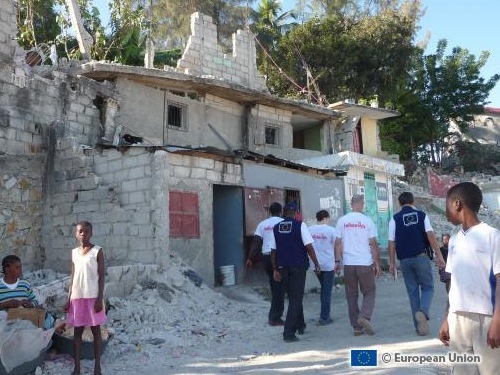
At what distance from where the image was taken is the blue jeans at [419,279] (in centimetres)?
618

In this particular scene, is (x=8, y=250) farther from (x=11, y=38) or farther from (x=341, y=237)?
(x=341, y=237)

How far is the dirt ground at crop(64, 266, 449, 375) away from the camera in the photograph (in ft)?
16.7

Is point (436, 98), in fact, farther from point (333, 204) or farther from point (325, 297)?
point (325, 297)

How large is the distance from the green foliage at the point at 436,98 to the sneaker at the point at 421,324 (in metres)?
24.8

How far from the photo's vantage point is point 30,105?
1002cm

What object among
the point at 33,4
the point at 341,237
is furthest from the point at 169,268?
the point at 33,4

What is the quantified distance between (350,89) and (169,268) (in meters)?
19.8

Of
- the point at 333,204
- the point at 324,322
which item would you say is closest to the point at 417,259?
the point at 324,322

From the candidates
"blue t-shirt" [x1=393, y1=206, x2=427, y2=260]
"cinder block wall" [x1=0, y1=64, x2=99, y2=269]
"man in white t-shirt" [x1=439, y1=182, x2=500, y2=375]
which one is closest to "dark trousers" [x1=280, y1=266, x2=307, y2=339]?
"blue t-shirt" [x1=393, y1=206, x2=427, y2=260]

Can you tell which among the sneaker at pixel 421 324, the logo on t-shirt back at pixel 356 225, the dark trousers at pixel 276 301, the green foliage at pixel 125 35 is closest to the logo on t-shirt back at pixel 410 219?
the logo on t-shirt back at pixel 356 225

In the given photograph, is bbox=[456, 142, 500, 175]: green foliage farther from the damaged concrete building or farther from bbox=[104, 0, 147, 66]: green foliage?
the damaged concrete building

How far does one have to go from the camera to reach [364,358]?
5.11 m

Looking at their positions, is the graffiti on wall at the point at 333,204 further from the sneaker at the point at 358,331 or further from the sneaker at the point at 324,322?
the sneaker at the point at 358,331

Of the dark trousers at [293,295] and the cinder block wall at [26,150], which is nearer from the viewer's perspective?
the dark trousers at [293,295]
